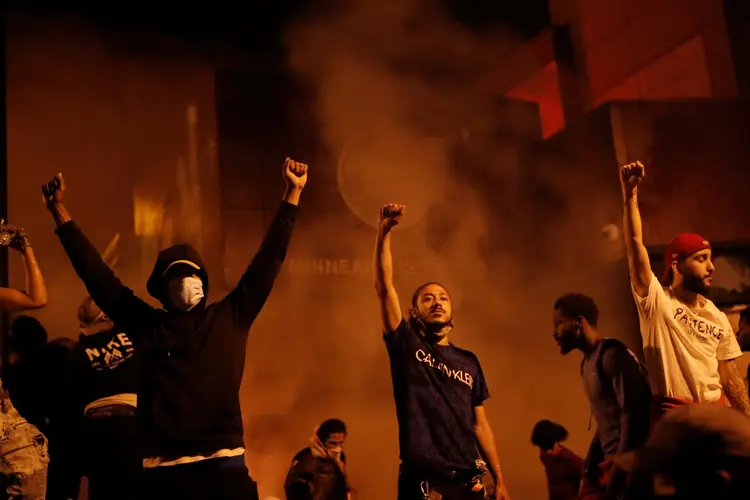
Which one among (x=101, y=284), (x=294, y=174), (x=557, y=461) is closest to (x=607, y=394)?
(x=557, y=461)

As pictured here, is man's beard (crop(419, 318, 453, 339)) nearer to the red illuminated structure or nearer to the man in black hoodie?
the man in black hoodie

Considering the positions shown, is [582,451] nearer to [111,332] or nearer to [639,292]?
[639,292]

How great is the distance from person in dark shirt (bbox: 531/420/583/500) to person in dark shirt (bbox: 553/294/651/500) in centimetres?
Result: 115

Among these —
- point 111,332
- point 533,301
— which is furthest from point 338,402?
point 111,332

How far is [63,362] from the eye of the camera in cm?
453

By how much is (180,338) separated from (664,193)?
4559 millimetres

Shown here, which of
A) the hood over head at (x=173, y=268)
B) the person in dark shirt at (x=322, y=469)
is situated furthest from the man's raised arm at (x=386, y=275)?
the person in dark shirt at (x=322, y=469)

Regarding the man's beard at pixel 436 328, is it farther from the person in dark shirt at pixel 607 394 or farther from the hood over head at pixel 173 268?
the hood over head at pixel 173 268

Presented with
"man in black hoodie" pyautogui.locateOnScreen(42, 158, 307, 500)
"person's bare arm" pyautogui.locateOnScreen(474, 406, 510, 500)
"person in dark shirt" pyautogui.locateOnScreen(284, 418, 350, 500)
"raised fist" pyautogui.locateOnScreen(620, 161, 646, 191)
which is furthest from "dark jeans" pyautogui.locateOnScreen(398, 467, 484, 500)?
"person in dark shirt" pyautogui.locateOnScreen(284, 418, 350, 500)

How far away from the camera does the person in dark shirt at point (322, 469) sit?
5.13 m

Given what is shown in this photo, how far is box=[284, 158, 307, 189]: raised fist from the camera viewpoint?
3.24m

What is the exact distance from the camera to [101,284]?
310 centimetres

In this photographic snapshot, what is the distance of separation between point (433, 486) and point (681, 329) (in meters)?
1.39

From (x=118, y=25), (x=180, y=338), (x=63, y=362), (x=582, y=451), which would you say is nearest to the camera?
(x=180, y=338)
